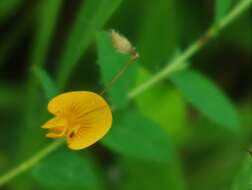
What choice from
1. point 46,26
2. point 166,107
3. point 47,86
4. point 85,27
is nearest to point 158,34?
point 166,107

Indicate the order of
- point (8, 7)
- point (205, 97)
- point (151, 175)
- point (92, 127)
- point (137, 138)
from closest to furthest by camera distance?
1. point (92, 127)
2. point (137, 138)
3. point (205, 97)
4. point (151, 175)
5. point (8, 7)

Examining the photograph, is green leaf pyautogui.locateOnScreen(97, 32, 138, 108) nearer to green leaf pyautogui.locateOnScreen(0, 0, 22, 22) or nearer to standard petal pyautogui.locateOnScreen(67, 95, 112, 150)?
standard petal pyautogui.locateOnScreen(67, 95, 112, 150)

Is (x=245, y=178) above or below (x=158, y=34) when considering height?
below

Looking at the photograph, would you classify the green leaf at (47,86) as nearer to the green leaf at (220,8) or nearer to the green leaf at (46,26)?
the green leaf at (46,26)

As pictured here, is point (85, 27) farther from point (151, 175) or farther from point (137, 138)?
point (151, 175)

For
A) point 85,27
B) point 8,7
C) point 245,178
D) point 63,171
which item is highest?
point 8,7

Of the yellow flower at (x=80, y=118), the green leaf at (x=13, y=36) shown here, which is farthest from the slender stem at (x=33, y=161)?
the green leaf at (x=13, y=36)

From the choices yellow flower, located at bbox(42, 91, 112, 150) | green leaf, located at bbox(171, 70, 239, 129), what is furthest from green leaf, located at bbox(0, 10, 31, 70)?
yellow flower, located at bbox(42, 91, 112, 150)
